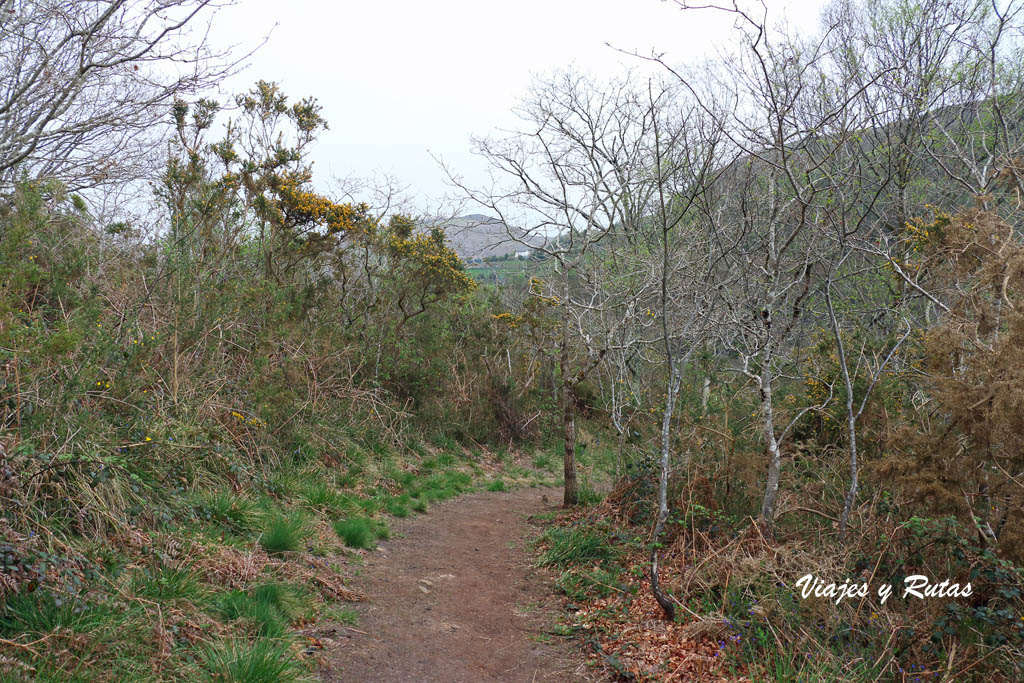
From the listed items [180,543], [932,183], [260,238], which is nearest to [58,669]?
[180,543]

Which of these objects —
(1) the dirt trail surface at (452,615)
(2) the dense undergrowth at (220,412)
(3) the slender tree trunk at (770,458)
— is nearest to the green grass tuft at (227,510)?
(2) the dense undergrowth at (220,412)

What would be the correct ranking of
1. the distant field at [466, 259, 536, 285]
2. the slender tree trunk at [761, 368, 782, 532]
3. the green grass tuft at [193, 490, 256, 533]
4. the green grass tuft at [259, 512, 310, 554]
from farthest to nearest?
the distant field at [466, 259, 536, 285] < the green grass tuft at [259, 512, 310, 554] < the green grass tuft at [193, 490, 256, 533] < the slender tree trunk at [761, 368, 782, 532]

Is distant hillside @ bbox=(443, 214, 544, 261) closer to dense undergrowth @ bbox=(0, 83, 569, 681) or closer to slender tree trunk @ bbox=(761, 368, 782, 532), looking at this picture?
dense undergrowth @ bbox=(0, 83, 569, 681)

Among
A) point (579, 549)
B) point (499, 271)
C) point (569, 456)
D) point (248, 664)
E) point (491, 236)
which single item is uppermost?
point (491, 236)

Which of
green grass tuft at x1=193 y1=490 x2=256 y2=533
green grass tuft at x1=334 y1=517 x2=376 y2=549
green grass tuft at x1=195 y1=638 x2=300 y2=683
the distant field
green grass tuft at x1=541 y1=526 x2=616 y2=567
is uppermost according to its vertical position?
the distant field

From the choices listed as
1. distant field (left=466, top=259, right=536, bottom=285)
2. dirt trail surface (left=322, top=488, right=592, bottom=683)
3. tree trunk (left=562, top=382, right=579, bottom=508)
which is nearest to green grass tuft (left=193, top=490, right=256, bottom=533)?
dirt trail surface (left=322, top=488, right=592, bottom=683)

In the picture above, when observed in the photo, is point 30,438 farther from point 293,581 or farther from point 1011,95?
point 1011,95

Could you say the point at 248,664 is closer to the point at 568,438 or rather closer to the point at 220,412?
the point at 220,412

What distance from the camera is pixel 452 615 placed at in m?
5.09

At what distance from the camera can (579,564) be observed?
617cm

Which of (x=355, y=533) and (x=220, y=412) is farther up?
(x=220, y=412)

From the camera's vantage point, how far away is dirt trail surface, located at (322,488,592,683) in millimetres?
4121

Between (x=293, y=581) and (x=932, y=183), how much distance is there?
9.94 m

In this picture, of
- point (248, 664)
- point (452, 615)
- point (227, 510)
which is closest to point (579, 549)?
point (452, 615)
